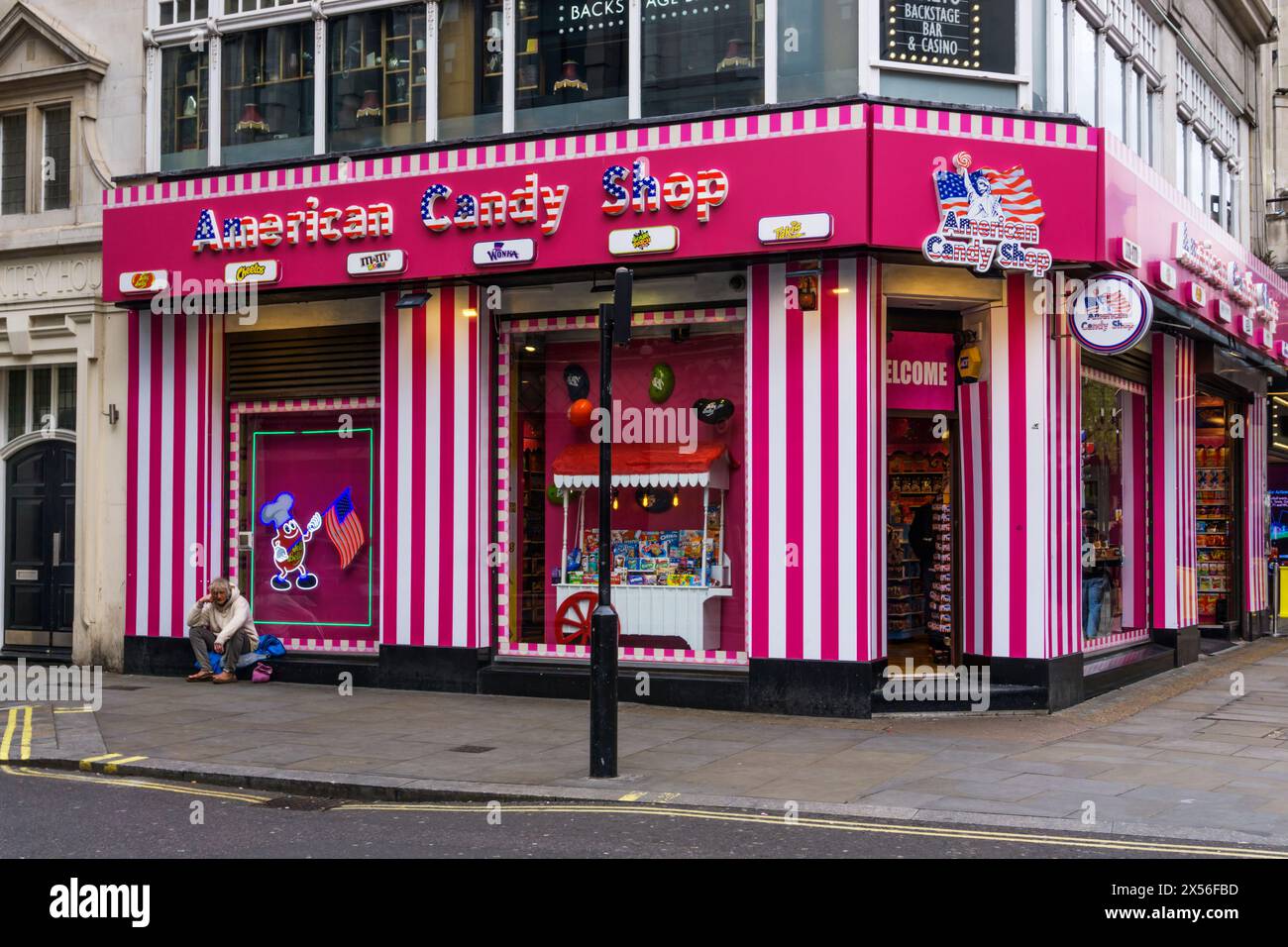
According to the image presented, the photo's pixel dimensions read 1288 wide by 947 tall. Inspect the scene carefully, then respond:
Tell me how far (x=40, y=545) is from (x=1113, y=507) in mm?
12950

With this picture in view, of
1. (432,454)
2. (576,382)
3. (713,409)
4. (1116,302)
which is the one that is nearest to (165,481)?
(432,454)

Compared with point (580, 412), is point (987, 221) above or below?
above

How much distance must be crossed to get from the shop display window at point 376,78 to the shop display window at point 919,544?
6156 millimetres

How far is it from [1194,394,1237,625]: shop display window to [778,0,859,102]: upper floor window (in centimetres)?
1013

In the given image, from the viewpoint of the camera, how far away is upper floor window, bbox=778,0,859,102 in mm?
12945

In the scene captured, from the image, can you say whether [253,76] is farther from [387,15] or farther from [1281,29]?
[1281,29]

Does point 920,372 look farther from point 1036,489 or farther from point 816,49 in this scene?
point 816,49

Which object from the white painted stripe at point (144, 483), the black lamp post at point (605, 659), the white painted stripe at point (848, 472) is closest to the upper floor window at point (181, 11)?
A: the white painted stripe at point (144, 483)

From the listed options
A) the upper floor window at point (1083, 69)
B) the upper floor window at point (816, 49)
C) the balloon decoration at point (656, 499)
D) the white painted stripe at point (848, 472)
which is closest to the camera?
the white painted stripe at point (848, 472)

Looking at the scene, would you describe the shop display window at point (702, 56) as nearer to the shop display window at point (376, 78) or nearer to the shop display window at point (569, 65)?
the shop display window at point (569, 65)

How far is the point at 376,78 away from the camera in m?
15.2

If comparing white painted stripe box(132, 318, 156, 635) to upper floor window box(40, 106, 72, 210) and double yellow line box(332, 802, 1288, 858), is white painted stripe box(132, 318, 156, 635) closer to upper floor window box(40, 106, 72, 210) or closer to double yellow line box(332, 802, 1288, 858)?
upper floor window box(40, 106, 72, 210)

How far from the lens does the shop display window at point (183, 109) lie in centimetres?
1608

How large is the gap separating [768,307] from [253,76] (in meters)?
6.85
